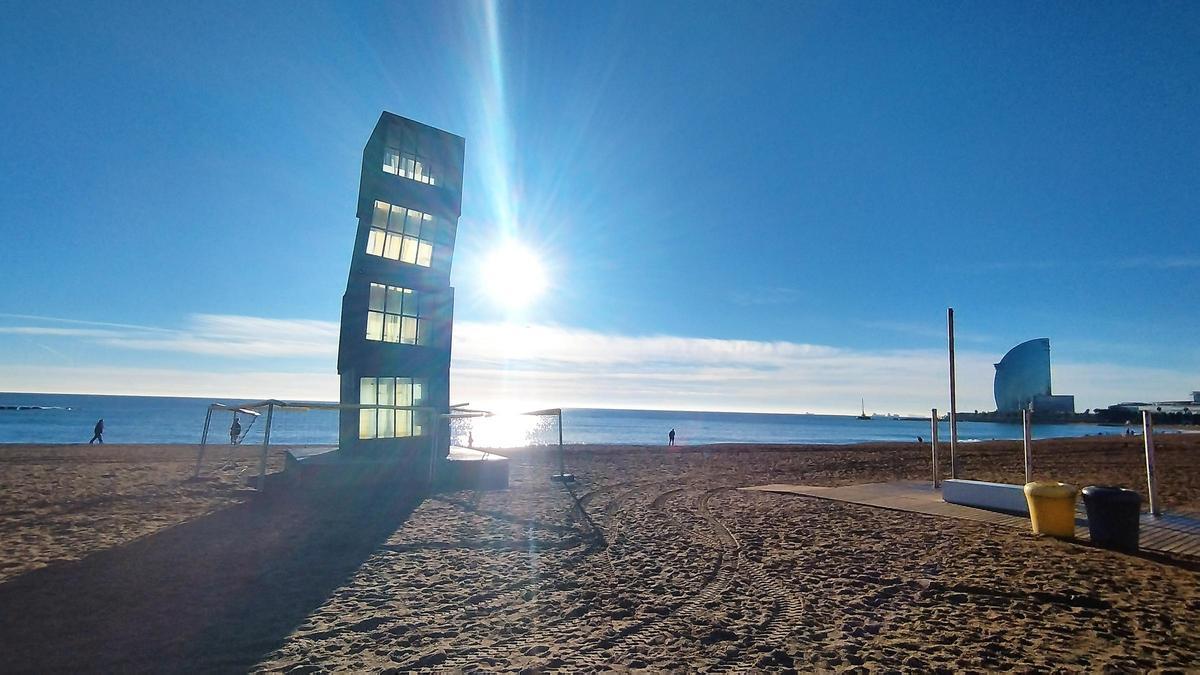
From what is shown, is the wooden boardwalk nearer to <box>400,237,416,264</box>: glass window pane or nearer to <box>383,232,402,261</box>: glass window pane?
<box>400,237,416,264</box>: glass window pane

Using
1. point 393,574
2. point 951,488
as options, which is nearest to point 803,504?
point 951,488

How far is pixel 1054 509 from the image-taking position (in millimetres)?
9000

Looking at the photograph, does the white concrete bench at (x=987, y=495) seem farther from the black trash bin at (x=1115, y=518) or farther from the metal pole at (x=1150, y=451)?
the black trash bin at (x=1115, y=518)

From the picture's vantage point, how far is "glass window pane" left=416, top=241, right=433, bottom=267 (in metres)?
17.9

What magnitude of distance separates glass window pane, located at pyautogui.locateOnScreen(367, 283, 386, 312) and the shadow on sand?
7023mm

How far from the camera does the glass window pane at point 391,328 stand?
17.0 meters

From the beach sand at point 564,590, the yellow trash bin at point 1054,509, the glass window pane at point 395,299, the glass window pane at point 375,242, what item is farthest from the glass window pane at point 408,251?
the yellow trash bin at point 1054,509

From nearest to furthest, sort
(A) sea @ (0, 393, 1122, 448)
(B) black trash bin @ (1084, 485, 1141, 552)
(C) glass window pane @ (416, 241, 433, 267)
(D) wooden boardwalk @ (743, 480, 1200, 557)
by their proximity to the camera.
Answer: (B) black trash bin @ (1084, 485, 1141, 552) < (D) wooden boardwalk @ (743, 480, 1200, 557) < (C) glass window pane @ (416, 241, 433, 267) < (A) sea @ (0, 393, 1122, 448)

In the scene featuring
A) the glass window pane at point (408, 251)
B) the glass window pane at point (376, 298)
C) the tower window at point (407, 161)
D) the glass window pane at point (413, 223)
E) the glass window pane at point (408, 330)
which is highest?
the tower window at point (407, 161)

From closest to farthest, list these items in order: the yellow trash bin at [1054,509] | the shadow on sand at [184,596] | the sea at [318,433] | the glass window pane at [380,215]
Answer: the shadow on sand at [184,596]
the yellow trash bin at [1054,509]
the glass window pane at [380,215]
the sea at [318,433]

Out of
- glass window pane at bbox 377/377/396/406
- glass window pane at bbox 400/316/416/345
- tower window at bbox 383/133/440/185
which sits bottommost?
glass window pane at bbox 377/377/396/406

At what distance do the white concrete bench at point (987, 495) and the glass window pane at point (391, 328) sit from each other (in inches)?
552

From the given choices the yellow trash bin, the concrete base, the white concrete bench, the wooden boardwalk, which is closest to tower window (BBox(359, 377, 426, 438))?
the concrete base

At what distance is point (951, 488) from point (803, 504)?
2895mm
